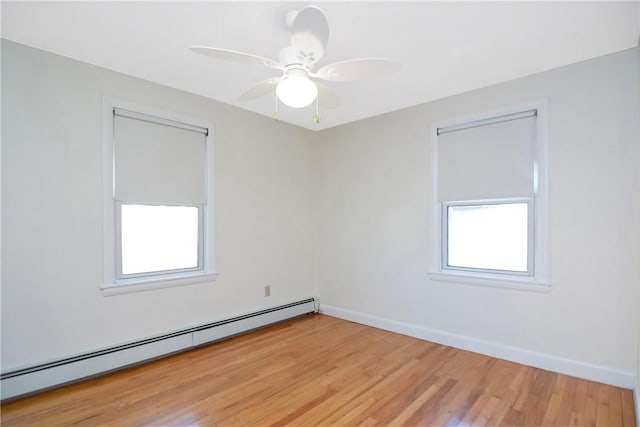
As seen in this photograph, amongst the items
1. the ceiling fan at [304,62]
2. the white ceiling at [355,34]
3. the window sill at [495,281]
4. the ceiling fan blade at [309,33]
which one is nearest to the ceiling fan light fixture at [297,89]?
the ceiling fan at [304,62]

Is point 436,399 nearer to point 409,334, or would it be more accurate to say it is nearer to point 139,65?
point 409,334

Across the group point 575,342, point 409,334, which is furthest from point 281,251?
point 575,342

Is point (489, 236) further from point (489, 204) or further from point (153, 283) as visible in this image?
point (153, 283)

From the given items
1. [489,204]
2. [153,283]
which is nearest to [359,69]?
[489,204]

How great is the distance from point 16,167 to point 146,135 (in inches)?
37.0

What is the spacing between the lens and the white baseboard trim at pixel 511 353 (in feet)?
8.05

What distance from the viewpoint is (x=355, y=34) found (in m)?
2.17

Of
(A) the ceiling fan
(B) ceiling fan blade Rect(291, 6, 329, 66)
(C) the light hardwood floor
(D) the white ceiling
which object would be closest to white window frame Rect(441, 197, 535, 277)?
(C) the light hardwood floor

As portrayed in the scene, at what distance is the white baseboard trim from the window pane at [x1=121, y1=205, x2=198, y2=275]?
7.07 feet

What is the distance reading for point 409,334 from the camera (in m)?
3.54

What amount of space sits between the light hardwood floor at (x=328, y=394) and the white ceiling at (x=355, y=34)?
2497 millimetres

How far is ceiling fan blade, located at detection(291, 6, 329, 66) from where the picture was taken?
150 cm

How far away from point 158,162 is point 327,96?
175cm

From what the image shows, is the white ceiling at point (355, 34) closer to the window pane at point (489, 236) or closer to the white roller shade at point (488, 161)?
the white roller shade at point (488, 161)
